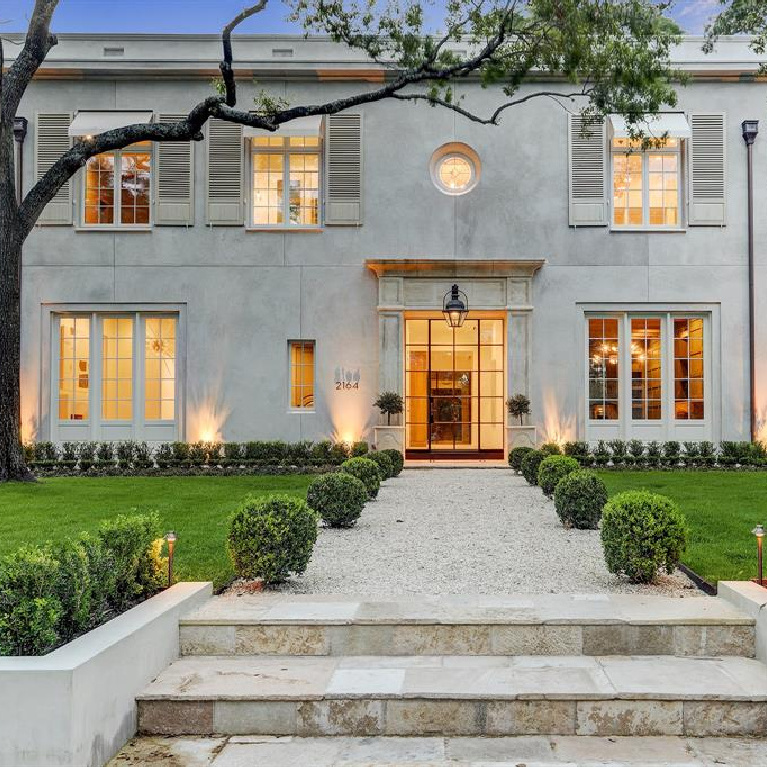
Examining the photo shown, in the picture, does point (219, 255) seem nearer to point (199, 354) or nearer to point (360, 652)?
point (199, 354)

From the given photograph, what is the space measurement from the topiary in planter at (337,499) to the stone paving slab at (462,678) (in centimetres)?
376

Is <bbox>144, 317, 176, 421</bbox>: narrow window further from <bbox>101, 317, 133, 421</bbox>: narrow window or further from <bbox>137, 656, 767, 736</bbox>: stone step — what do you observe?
<bbox>137, 656, 767, 736</bbox>: stone step

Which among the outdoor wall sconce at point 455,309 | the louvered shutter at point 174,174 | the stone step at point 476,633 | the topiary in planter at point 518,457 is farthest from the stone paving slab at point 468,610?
the louvered shutter at point 174,174

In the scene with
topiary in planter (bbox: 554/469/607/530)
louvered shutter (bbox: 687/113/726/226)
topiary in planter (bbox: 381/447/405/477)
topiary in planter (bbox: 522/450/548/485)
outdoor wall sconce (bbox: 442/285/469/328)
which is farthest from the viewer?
louvered shutter (bbox: 687/113/726/226)

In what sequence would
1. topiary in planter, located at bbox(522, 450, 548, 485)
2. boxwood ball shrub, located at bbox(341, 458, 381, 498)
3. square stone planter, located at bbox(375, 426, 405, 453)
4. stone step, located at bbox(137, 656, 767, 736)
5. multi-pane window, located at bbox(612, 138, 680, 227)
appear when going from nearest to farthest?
1. stone step, located at bbox(137, 656, 767, 736)
2. boxwood ball shrub, located at bbox(341, 458, 381, 498)
3. topiary in planter, located at bbox(522, 450, 548, 485)
4. square stone planter, located at bbox(375, 426, 405, 453)
5. multi-pane window, located at bbox(612, 138, 680, 227)

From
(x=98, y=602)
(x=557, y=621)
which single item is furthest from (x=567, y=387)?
(x=98, y=602)

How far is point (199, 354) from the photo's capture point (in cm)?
1655

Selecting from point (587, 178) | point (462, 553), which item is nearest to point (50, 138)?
point (587, 178)

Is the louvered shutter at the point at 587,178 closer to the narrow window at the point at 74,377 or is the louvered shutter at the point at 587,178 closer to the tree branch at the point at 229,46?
the tree branch at the point at 229,46

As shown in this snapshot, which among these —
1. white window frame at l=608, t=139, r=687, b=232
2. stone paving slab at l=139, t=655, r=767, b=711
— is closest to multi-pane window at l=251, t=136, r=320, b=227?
white window frame at l=608, t=139, r=687, b=232

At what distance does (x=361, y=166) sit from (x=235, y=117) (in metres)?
5.64

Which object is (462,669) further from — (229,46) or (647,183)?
(647,183)

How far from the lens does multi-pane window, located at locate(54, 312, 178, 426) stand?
16.6 metres

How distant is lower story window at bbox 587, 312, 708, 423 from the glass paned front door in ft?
8.44
